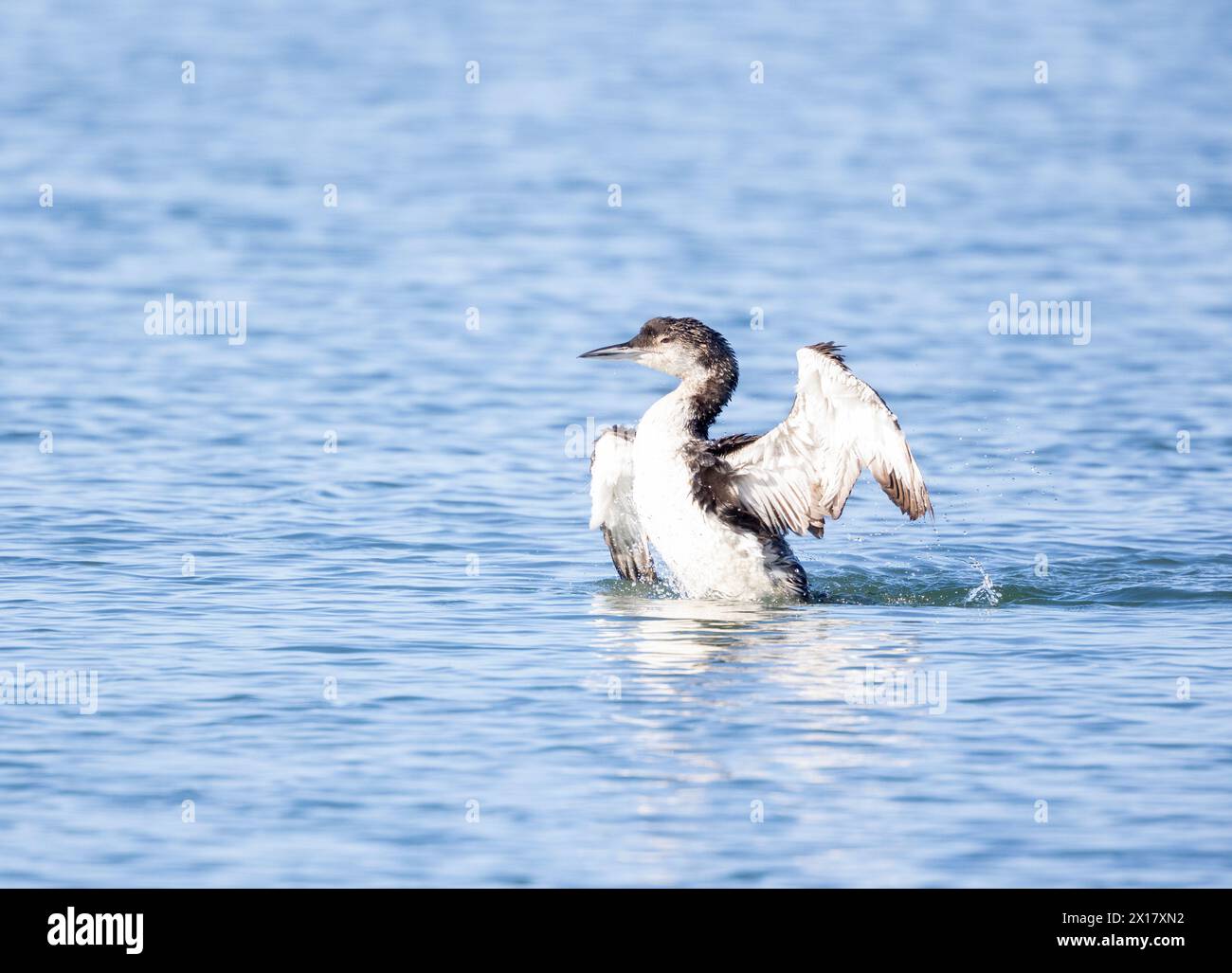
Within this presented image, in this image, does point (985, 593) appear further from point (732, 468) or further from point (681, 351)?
point (681, 351)

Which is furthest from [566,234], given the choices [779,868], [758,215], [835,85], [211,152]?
[779,868]

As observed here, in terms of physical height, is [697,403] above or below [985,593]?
above

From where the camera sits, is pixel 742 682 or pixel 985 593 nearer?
pixel 742 682

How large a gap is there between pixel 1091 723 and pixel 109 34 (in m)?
43.9

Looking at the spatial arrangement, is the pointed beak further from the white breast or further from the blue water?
the blue water

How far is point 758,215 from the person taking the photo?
3141cm

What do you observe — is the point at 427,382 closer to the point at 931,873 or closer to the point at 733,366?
the point at 733,366

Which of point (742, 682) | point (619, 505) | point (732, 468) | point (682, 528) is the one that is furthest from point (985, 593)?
point (742, 682)
